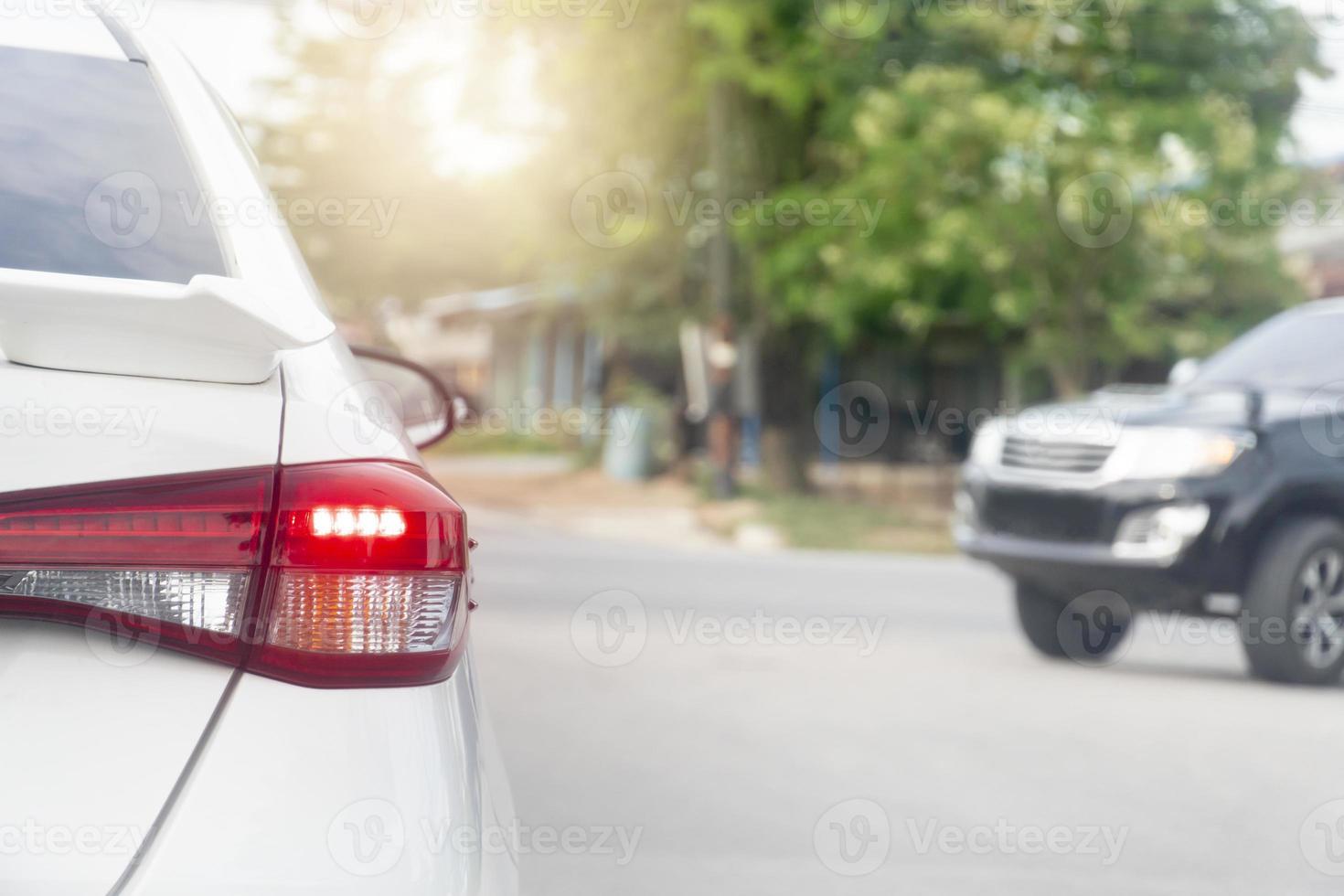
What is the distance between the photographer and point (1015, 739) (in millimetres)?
6945

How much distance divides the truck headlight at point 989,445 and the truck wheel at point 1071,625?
2.34 ft

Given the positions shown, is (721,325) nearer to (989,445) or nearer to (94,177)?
(989,445)

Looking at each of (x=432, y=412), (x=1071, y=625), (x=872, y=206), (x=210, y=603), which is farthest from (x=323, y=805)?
(x=872, y=206)

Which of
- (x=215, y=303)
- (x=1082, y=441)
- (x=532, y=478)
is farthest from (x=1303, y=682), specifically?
(x=532, y=478)

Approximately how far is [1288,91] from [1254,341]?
39.1ft

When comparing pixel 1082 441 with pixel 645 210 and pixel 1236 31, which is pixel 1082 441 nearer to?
pixel 1236 31

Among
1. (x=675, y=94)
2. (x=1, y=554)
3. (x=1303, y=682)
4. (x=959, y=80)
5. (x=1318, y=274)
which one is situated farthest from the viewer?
(x=1318, y=274)

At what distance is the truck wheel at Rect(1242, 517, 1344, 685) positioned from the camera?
8.30 m

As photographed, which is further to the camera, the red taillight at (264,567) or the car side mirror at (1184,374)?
the car side mirror at (1184,374)

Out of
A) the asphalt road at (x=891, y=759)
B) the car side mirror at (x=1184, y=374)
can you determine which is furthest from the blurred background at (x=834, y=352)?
the car side mirror at (x=1184, y=374)

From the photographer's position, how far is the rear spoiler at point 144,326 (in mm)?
1762

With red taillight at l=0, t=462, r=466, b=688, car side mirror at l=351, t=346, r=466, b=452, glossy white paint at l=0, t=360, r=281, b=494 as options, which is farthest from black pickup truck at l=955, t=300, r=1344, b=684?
glossy white paint at l=0, t=360, r=281, b=494

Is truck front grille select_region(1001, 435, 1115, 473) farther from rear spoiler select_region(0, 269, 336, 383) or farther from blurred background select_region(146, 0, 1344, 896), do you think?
rear spoiler select_region(0, 269, 336, 383)

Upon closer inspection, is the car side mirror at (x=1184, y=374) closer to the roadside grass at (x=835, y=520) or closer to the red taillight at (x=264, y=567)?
the red taillight at (x=264, y=567)
